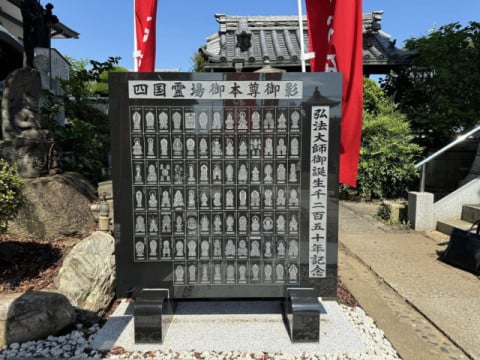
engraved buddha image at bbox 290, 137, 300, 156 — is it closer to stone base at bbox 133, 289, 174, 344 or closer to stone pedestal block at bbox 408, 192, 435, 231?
stone base at bbox 133, 289, 174, 344

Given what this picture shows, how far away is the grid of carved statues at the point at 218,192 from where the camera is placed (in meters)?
3.48

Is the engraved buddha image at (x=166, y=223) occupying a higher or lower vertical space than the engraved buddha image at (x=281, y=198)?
lower

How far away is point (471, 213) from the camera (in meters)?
7.48

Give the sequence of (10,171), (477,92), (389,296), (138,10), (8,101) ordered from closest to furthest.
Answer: (10,171)
(389,296)
(138,10)
(8,101)
(477,92)

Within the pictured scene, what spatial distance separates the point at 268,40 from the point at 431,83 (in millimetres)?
6421

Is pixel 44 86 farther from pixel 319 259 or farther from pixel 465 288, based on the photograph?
pixel 465 288

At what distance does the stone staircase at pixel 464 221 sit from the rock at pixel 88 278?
694 centimetres

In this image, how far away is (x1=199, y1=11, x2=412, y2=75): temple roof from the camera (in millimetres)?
11867

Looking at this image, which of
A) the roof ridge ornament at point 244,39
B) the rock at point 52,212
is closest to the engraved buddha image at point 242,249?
the rock at point 52,212

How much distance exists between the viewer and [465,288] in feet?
15.4

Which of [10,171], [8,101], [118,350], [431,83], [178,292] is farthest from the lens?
[431,83]

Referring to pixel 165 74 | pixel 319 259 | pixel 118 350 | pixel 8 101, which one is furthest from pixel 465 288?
pixel 8 101

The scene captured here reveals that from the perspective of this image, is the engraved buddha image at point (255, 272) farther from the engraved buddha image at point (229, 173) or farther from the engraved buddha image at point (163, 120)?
the engraved buddha image at point (163, 120)

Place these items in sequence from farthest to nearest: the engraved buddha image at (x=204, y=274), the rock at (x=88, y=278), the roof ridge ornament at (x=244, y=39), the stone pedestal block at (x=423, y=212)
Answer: the roof ridge ornament at (x=244, y=39) < the stone pedestal block at (x=423, y=212) < the rock at (x=88, y=278) < the engraved buddha image at (x=204, y=274)
